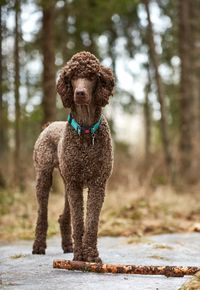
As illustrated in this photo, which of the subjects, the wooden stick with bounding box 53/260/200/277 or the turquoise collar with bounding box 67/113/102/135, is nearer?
the wooden stick with bounding box 53/260/200/277

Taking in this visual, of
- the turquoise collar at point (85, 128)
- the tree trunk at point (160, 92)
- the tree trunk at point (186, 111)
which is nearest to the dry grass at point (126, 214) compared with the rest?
the tree trunk at point (160, 92)

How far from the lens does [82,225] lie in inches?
213

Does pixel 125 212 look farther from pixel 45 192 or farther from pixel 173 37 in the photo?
pixel 173 37

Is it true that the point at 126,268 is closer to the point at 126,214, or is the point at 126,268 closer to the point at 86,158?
the point at 86,158

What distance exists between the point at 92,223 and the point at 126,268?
0.69 m

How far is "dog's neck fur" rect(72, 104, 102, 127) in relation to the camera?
5.30 metres

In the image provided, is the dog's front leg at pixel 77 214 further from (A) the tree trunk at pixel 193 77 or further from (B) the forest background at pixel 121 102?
(A) the tree trunk at pixel 193 77

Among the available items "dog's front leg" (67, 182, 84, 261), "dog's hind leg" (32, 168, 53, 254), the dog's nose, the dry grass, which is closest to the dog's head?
the dog's nose

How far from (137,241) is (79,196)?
2.24 metres

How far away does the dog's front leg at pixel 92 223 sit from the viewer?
5.24m

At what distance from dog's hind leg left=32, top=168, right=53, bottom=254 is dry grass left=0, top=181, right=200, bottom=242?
163cm

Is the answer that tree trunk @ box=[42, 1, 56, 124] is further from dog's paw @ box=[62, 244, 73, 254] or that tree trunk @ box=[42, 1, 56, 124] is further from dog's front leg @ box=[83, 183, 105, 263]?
dog's front leg @ box=[83, 183, 105, 263]

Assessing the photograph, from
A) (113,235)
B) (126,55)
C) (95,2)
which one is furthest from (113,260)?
(126,55)

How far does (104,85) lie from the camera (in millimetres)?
5191
